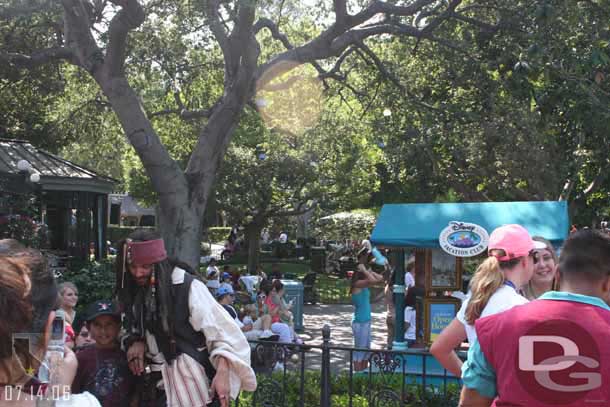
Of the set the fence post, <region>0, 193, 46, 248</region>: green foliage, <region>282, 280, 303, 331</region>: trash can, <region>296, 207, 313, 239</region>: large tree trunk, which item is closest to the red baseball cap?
the fence post

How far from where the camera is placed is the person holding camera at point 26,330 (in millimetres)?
1915

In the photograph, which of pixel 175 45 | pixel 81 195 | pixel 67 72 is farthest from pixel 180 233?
pixel 81 195

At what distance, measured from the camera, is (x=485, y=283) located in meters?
3.76

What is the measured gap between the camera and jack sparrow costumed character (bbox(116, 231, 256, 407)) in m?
3.69

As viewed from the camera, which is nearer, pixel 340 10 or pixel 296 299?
pixel 340 10

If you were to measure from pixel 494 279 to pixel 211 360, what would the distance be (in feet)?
5.11

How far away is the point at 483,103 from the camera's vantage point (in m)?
13.3

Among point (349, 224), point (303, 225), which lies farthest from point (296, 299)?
point (303, 225)

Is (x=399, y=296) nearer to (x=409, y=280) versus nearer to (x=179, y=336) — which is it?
(x=409, y=280)

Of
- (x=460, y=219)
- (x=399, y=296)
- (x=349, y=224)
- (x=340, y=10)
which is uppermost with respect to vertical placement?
(x=340, y=10)

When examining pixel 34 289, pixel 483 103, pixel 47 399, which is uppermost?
pixel 483 103

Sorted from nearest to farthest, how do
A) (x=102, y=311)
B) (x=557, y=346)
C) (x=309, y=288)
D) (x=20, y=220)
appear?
1. (x=557, y=346)
2. (x=102, y=311)
3. (x=20, y=220)
4. (x=309, y=288)

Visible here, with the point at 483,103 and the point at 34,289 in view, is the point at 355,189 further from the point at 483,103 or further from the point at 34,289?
the point at 34,289

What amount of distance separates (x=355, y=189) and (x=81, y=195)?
1110 centimetres
